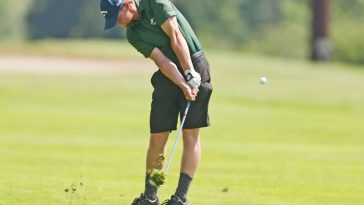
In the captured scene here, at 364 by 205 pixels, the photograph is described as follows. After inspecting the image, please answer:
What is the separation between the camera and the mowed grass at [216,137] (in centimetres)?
1118

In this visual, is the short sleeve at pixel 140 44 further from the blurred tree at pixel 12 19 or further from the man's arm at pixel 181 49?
the blurred tree at pixel 12 19

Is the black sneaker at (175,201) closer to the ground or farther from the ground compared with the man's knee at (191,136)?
closer to the ground

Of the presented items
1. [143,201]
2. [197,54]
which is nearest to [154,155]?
[143,201]

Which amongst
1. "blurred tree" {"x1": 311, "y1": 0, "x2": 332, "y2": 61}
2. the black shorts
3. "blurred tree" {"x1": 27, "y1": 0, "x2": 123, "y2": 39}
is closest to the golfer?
the black shorts

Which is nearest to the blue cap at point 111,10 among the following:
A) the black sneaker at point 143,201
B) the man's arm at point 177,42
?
the man's arm at point 177,42

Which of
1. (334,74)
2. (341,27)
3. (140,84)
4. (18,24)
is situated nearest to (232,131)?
(140,84)

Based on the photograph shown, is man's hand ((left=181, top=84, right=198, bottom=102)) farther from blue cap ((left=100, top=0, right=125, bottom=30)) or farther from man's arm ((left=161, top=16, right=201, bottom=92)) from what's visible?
blue cap ((left=100, top=0, right=125, bottom=30))

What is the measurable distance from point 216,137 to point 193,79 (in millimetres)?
10650

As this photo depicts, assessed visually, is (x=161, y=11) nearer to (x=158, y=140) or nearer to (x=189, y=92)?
(x=189, y=92)

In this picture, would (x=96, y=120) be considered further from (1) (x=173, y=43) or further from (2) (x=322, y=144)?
(1) (x=173, y=43)

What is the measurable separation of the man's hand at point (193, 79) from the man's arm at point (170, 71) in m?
0.03

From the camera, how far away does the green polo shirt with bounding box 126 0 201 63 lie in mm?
9492

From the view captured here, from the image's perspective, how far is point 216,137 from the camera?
794 inches

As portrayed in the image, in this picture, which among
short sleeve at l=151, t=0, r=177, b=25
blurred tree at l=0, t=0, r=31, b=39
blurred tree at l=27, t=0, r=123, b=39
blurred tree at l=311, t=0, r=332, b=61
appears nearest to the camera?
short sleeve at l=151, t=0, r=177, b=25
